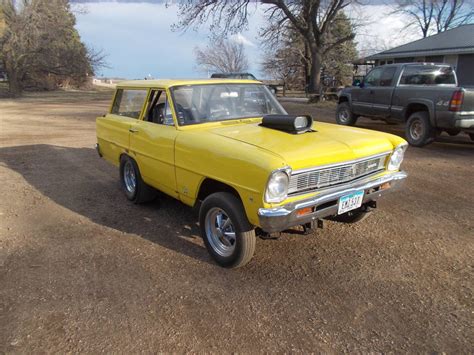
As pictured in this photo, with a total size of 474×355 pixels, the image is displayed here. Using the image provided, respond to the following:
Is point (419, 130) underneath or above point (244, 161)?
underneath

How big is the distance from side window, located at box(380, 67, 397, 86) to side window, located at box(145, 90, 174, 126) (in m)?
7.58

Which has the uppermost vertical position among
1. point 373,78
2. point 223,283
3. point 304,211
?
point 373,78

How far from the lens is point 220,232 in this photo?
148 inches

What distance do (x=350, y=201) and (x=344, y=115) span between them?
9.44m

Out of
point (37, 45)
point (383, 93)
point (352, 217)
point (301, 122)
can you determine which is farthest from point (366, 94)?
point (37, 45)

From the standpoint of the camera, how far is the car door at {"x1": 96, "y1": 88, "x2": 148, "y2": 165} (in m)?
5.16

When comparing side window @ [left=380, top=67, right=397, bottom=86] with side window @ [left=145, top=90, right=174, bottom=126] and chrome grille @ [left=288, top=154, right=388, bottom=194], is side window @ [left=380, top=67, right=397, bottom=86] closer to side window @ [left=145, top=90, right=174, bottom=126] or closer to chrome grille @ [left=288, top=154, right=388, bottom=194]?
chrome grille @ [left=288, top=154, right=388, bottom=194]

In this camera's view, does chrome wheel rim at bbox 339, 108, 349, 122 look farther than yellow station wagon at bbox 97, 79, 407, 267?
Yes

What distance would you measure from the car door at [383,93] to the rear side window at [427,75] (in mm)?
360

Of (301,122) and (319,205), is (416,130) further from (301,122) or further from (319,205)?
(319,205)

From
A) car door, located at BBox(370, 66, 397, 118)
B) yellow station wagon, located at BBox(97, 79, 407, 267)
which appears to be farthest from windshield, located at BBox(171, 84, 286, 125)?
car door, located at BBox(370, 66, 397, 118)

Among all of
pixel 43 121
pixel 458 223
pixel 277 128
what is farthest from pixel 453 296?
pixel 43 121

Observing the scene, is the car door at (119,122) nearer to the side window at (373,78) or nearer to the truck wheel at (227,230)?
the truck wheel at (227,230)

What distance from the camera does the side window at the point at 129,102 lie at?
201 inches
